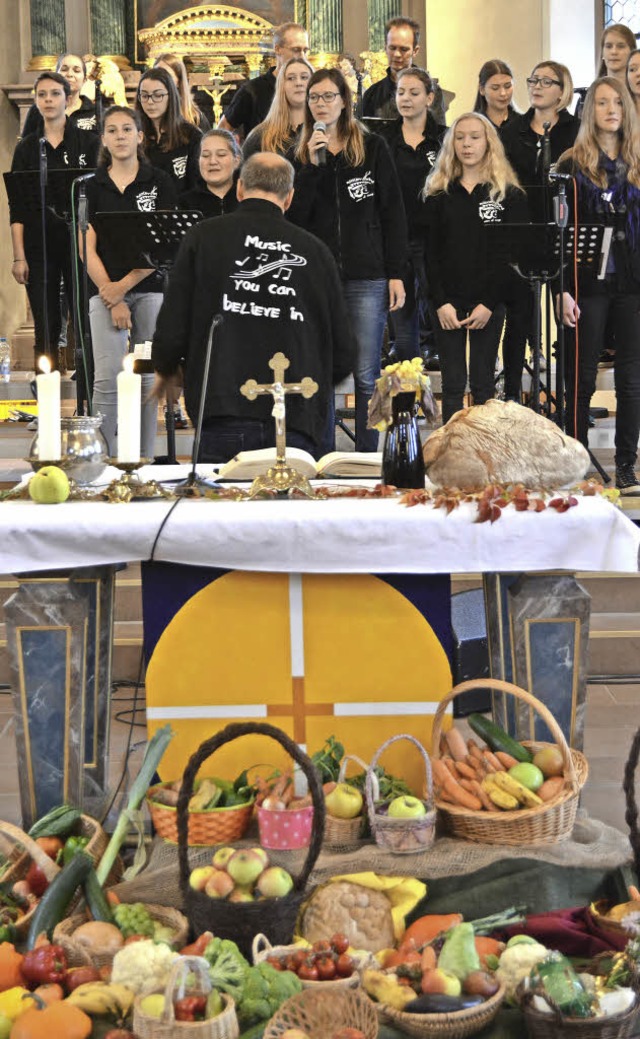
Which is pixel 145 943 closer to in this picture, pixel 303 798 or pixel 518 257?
pixel 303 798

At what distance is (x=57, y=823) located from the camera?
10.6 ft

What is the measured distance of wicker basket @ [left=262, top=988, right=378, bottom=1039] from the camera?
2.43 metres

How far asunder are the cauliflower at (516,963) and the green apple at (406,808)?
18.2 inches

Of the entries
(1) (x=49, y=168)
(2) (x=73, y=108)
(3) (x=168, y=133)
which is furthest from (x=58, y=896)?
(2) (x=73, y=108)

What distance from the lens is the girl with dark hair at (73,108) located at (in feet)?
27.2

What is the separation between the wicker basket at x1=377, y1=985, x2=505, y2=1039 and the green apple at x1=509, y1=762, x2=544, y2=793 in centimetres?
67

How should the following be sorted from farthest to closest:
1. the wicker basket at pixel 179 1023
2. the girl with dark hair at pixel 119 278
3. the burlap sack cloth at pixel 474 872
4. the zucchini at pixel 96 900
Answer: the girl with dark hair at pixel 119 278 < the burlap sack cloth at pixel 474 872 < the zucchini at pixel 96 900 < the wicker basket at pixel 179 1023

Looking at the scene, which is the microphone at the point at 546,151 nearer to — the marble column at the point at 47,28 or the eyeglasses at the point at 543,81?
the eyeglasses at the point at 543,81

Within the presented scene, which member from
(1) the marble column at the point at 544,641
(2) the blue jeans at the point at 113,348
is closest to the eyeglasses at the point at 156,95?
(2) the blue jeans at the point at 113,348

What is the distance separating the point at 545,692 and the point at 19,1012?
150cm

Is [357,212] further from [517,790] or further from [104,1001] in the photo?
[104,1001]

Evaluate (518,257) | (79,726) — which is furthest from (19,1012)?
(518,257)

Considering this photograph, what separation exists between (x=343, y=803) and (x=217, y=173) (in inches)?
161

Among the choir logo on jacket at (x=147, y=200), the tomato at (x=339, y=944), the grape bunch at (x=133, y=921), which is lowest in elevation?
the grape bunch at (x=133, y=921)
